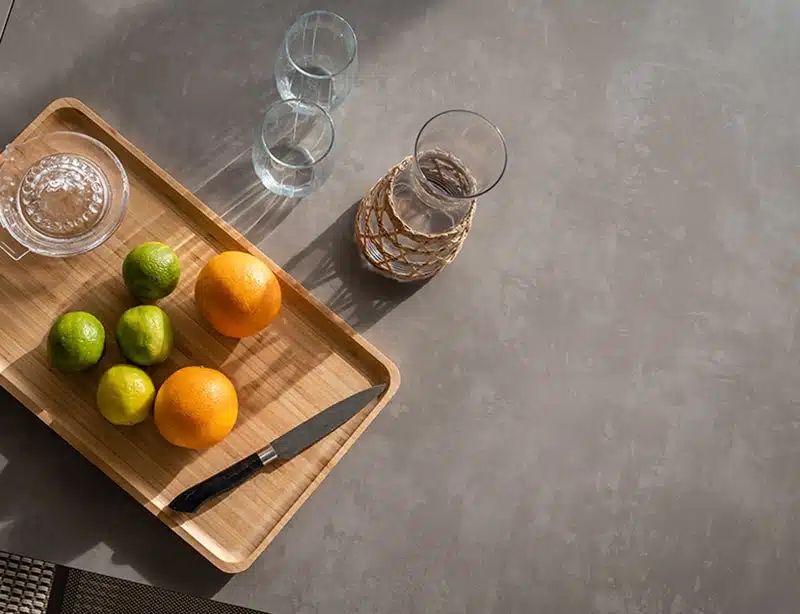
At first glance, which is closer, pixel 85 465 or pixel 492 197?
pixel 85 465

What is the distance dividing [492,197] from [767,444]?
0.53 m

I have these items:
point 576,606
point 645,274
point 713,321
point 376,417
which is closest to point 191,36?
point 376,417

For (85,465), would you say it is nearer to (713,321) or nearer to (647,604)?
(647,604)

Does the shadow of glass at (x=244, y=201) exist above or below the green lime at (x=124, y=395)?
above

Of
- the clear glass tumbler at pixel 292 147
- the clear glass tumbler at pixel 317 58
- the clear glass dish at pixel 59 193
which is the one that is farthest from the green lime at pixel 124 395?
the clear glass tumbler at pixel 317 58

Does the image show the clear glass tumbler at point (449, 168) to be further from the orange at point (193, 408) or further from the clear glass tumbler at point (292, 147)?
the orange at point (193, 408)

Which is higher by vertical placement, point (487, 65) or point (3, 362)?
point (487, 65)

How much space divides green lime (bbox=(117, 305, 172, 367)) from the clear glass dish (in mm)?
117

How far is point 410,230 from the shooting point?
3.54ft

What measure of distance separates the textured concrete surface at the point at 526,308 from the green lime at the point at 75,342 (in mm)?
120

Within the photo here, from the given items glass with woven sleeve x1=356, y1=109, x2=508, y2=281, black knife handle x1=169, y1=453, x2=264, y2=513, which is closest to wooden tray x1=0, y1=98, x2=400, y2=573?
black knife handle x1=169, y1=453, x2=264, y2=513

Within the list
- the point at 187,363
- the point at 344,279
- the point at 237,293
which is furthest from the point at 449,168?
the point at 187,363

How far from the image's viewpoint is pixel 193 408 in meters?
1.05

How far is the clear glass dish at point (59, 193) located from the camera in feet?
3.70
